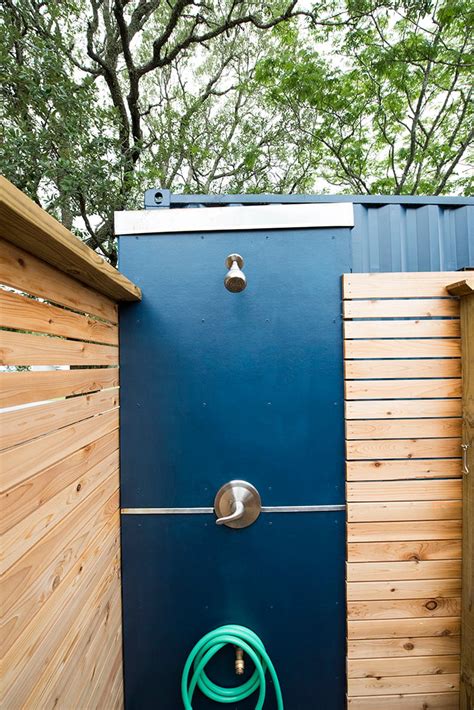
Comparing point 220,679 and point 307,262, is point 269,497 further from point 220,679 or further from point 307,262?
point 307,262

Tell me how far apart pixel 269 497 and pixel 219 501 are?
27cm

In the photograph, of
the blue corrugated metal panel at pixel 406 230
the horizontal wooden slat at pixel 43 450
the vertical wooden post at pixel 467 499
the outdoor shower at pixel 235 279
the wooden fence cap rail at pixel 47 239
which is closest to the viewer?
the wooden fence cap rail at pixel 47 239

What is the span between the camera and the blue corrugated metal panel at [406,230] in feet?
6.89

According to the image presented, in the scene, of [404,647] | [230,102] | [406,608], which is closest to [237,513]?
[406,608]

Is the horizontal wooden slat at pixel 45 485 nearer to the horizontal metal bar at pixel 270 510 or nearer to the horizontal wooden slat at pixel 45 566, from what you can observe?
the horizontal wooden slat at pixel 45 566

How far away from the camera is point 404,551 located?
5.62ft

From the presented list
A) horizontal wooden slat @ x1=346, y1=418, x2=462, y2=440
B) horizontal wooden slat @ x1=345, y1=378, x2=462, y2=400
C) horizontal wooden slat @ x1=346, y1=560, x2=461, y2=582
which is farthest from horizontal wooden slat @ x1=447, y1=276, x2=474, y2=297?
horizontal wooden slat @ x1=346, y1=560, x2=461, y2=582

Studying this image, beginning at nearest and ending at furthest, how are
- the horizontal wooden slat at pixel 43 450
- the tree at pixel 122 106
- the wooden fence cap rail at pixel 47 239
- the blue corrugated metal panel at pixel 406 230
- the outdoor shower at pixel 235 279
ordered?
the wooden fence cap rail at pixel 47 239
the horizontal wooden slat at pixel 43 450
the outdoor shower at pixel 235 279
the blue corrugated metal panel at pixel 406 230
the tree at pixel 122 106

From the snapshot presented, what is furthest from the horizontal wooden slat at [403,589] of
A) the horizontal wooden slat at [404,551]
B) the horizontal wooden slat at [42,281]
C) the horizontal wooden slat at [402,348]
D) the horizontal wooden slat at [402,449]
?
the horizontal wooden slat at [42,281]

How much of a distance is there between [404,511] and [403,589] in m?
0.41

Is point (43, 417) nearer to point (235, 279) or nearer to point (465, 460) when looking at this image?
point (235, 279)

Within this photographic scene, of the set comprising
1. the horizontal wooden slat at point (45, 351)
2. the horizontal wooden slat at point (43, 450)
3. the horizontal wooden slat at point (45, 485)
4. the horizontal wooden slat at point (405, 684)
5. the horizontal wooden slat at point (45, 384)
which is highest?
the horizontal wooden slat at point (45, 351)

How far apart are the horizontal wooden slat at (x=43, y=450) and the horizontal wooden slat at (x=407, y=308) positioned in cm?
138

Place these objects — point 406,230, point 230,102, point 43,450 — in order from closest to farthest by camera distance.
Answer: point 43,450 → point 406,230 → point 230,102
